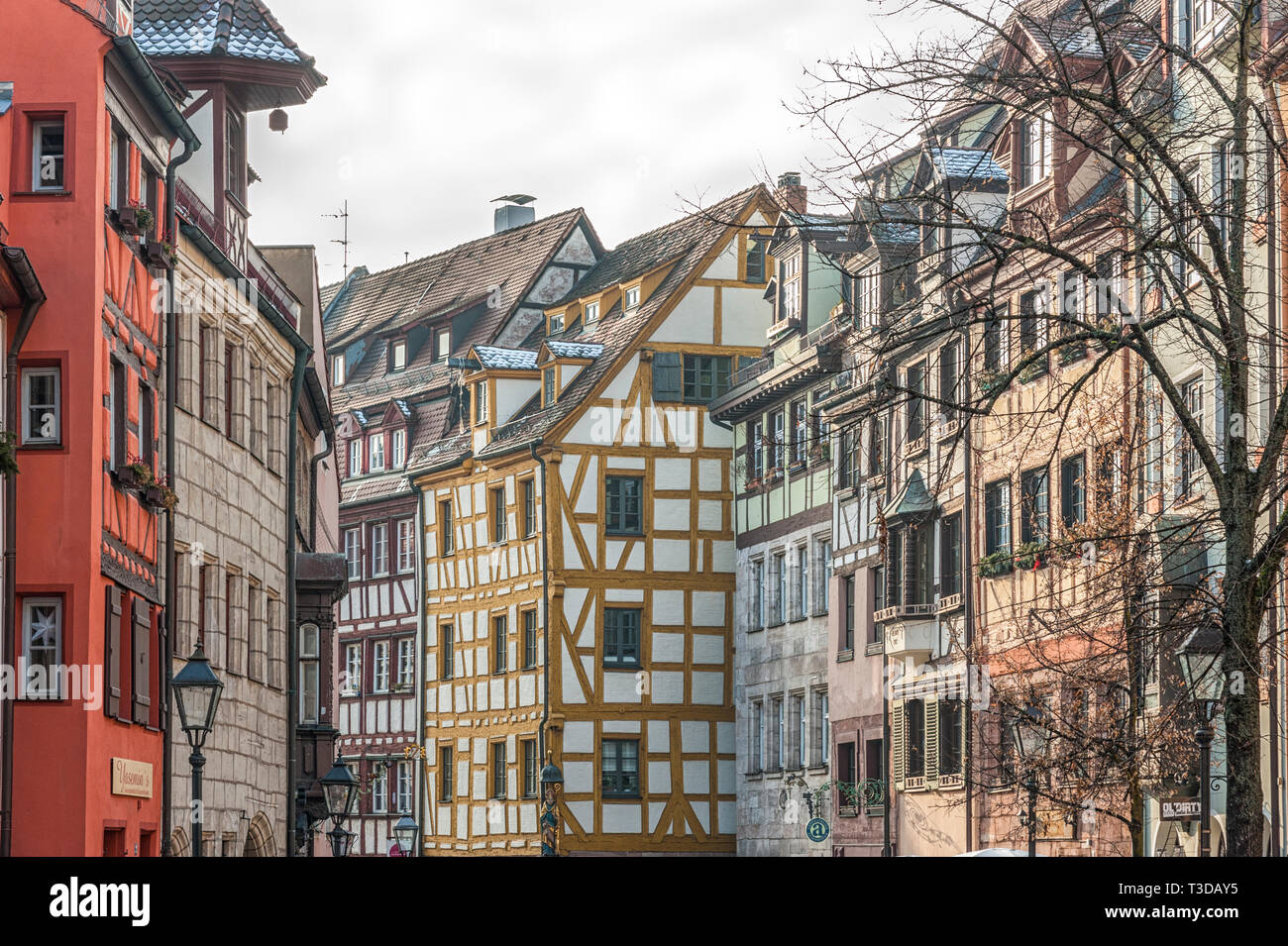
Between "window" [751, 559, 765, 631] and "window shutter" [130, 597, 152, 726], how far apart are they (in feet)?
81.6

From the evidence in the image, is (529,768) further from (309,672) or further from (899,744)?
(309,672)

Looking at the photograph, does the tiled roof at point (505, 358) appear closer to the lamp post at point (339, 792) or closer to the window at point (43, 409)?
the lamp post at point (339, 792)

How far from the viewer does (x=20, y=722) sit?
19.2 meters

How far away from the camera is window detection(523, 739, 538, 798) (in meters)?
48.7

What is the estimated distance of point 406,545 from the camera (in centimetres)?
5656

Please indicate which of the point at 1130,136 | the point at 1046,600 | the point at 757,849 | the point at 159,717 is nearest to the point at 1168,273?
the point at 1130,136

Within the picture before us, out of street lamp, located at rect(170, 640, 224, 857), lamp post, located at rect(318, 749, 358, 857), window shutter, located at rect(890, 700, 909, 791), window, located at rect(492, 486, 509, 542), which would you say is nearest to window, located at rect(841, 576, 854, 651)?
window shutter, located at rect(890, 700, 909, 791)

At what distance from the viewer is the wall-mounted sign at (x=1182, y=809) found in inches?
987

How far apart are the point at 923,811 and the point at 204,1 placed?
17.2 m

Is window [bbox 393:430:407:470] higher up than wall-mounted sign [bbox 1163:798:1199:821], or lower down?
higher up

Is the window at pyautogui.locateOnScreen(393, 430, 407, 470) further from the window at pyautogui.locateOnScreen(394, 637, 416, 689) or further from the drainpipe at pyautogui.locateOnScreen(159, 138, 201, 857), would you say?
the drainpipe at pyautogui.locateOnScreen(159, 138, 201, 857)

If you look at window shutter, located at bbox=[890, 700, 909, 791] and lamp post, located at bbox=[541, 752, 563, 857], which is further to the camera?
lamp post, located at bbox=[541, 752, 563, 857]

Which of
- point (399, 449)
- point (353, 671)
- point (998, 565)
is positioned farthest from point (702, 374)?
point (998, 565)
